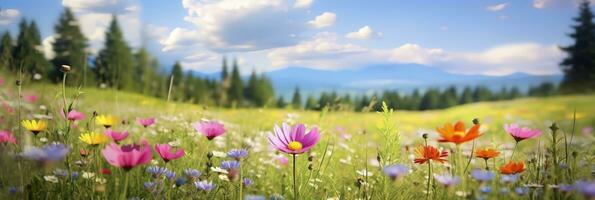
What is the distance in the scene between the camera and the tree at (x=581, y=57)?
26.0 metres

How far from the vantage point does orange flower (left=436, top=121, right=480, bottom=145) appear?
146 centimetres

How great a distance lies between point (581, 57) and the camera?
87.1ft

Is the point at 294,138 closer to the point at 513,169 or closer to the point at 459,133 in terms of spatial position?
the point at 459,133

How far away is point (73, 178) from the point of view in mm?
1761

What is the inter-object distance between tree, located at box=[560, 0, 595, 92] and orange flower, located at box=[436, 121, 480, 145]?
27.9 metres

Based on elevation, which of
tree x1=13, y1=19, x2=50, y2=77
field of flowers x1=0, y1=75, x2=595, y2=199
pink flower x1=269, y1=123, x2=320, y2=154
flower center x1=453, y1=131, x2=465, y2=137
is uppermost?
tree x1=13, y1=19, x2=50, y2=77

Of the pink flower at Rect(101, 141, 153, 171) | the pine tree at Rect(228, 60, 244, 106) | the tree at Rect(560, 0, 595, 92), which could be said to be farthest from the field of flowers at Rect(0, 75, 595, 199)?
the pine tree at Rect(228, 60, 244, 106)

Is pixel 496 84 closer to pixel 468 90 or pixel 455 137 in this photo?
pixel 468 90

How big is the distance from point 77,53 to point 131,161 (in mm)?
26062

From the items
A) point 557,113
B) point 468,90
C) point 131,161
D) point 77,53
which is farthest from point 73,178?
point 468,90

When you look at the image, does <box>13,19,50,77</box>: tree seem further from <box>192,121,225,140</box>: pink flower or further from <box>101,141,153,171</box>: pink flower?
<box>101,141,153,171</box>: pink flower

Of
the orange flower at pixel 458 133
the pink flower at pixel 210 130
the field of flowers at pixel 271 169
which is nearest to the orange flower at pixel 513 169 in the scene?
the field of flowers at pixel 271 169

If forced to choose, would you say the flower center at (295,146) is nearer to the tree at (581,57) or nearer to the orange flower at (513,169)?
the orange flower at (513,169)

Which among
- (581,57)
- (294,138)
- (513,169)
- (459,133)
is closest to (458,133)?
(459,133)
